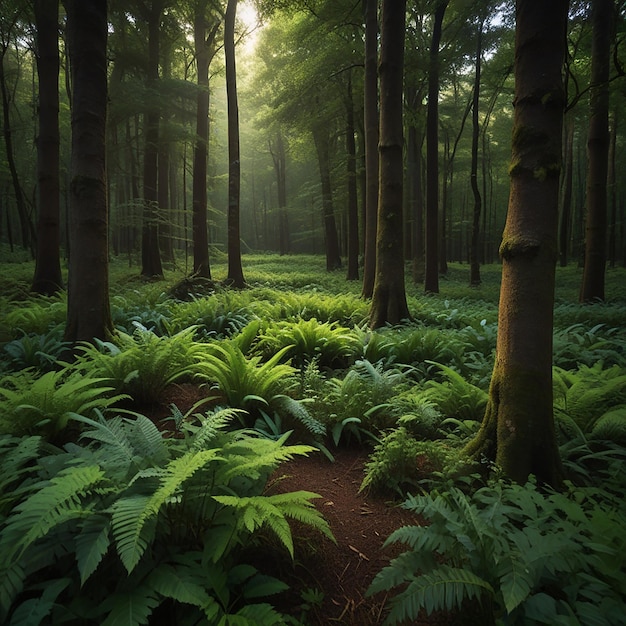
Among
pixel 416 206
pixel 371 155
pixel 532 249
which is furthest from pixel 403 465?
pixel 416 206

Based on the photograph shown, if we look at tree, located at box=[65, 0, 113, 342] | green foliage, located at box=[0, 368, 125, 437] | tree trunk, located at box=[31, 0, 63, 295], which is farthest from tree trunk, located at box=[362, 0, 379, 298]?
green foliage, located at box=[0, 368, 125, 437]

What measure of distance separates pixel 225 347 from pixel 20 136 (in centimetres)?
2845

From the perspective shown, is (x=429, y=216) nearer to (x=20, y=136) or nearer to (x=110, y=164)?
(x=110, y=164)

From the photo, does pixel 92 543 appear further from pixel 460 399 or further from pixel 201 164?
pixel 201 164

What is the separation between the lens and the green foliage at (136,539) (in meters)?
1.45

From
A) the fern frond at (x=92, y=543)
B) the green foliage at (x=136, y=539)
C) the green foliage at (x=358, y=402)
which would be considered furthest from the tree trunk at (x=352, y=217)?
the fern frond at (x=92, y=543)

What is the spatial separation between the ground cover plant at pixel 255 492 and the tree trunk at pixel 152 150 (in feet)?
29.7

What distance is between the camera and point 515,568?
1.52 metres

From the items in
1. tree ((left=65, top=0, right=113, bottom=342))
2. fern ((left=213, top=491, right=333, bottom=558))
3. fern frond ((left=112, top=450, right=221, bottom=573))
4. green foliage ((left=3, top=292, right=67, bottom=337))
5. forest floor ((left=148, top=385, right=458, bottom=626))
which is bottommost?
forest floor ((left=148, top=385, right=458, bottom=626))

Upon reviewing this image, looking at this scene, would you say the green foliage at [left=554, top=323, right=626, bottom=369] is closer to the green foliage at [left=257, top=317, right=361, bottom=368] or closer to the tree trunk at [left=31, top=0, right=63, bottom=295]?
the green foliage at [left=257, top=317, right=361, bottom=368]

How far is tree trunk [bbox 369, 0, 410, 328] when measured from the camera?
6.52 m

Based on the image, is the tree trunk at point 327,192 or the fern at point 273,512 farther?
the tree trunk at point 327,192

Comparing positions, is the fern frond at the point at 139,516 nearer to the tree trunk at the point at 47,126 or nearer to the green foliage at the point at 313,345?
the green foliage at the point at 313,345

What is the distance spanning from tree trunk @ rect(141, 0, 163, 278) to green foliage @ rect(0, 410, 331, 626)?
10.8 m
